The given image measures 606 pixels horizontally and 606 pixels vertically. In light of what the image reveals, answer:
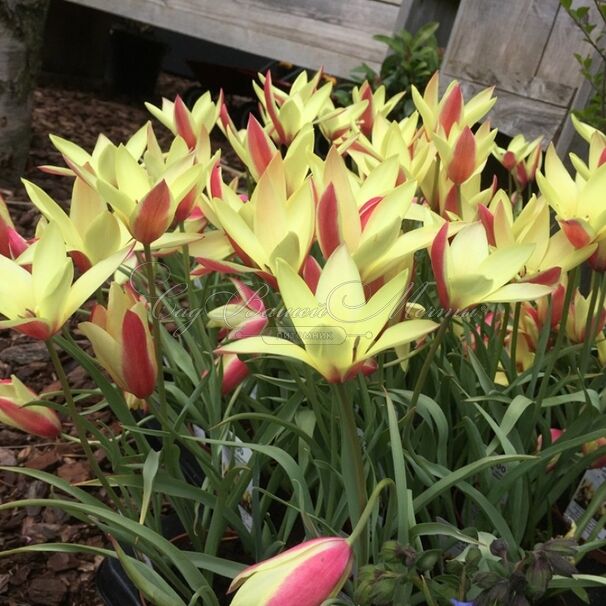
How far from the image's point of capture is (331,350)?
0.50m

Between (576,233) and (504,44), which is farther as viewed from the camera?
(504,44)

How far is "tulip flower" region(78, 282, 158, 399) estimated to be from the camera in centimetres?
66

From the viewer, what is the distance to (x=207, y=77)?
4.28 m

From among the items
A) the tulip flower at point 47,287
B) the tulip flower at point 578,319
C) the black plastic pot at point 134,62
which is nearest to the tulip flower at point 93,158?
the tulip flower at point 47,287

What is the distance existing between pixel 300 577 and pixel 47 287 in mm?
308

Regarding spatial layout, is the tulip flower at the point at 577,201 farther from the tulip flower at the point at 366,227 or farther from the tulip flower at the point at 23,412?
the tulip flower at the point at 23,412

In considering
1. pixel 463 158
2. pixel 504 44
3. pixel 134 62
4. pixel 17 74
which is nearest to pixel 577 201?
pixel 463 158

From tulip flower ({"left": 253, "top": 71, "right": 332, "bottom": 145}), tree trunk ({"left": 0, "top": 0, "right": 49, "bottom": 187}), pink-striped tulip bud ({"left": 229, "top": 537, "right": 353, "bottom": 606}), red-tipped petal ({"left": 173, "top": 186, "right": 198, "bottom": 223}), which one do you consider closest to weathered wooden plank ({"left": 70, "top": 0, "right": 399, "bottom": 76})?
tree trunk ({"left": 0, "top": 0, "right": 49, "bottom": 187})

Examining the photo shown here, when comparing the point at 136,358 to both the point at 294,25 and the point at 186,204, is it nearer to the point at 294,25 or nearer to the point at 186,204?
the point at 186,204

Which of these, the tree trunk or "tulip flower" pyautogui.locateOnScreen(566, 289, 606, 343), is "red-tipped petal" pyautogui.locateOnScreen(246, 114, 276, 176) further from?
the tree trunk

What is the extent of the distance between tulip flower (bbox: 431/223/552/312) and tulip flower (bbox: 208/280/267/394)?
264 millimetres

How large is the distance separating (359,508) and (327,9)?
2752mm

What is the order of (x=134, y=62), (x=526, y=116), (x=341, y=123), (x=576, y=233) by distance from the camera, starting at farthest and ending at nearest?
(x=134, y=62) < (x=526, y=116) < (x=341, y=123) < (x=576, y=233)

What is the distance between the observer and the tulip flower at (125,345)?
657 mm
